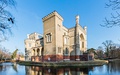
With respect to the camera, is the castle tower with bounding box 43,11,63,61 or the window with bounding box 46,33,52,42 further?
the window with bounding box 46,33,52,42

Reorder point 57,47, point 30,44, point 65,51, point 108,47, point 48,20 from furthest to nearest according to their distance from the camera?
point 108,47, point 30,44, point 65,51, point 48,20, point 57,47

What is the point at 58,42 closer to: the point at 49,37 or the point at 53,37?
the point at 53,37

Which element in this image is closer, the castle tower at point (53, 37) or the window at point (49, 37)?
the castle tower at point (53, 37)

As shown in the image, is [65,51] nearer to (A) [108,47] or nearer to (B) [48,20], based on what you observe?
(B) [48,20]

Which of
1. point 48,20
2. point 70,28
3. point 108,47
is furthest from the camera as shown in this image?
point 108,47

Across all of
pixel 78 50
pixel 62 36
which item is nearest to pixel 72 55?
pixel 78 50

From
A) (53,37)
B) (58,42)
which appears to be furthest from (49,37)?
(58,42)

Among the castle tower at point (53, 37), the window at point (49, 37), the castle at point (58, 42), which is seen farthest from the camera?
the window at point (49, 37)

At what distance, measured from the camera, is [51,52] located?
31.4 m

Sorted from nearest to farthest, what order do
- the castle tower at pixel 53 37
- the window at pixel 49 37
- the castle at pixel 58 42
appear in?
the castle tower at pixel 53 37 < the castle at pixel 58 42 < the window at pixel 49 37

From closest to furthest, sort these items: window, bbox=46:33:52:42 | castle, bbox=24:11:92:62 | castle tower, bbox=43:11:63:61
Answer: castle tower, bbox=43:11:63:61, castle, bbox=24:11:92:62, window, bbox=46:33:52:42

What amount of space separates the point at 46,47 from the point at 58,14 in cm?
913

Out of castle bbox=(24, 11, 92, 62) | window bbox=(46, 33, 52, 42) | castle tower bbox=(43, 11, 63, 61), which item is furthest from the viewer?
window bbox=(46, 33, 52, 42)

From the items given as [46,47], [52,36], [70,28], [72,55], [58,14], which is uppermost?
[58,14]
